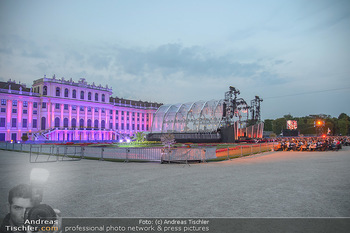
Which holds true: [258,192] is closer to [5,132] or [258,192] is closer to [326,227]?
[326,227]

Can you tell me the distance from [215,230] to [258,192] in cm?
442

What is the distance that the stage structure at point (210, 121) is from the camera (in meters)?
55.7

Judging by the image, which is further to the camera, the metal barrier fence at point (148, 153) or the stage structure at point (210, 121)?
the stage structure at point (210, 121)

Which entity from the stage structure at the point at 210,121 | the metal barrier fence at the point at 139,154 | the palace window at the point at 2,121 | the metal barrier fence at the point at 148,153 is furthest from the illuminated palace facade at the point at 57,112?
the metal barrier fence at the point at 139,154

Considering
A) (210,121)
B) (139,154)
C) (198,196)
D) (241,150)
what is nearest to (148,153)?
(139,154)

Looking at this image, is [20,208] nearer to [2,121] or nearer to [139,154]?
[139,154]

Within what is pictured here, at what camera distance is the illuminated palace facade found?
247ft

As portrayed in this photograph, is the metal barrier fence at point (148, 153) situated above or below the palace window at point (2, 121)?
below

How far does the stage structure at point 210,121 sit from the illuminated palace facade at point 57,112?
85.9 feet

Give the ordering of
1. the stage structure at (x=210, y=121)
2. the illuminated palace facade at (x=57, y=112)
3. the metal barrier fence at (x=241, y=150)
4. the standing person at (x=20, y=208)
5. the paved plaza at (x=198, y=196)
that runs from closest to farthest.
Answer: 1. the standing person at (x=20, y=208)
2. the paved plaza at (x=198, y=196)
3. the metal barrier fence at (x=241, y=150)
4. the stage structure at (x=210, y=121)
5. the illuminated palace facade at (x=57, y=112)

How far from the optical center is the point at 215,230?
18.2ft

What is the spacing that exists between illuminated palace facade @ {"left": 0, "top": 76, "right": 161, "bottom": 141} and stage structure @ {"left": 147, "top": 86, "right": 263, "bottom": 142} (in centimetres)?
2619

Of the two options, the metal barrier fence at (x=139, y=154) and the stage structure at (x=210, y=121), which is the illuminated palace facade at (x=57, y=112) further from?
the metal barrier fence at (x=139, y=154)

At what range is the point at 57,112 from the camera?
85.7 m
